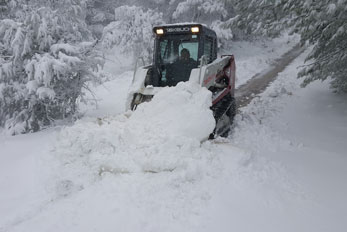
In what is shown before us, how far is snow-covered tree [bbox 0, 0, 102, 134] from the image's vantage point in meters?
7.71

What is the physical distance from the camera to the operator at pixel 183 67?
7.84 metres

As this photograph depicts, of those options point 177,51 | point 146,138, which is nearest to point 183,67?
point 177,51

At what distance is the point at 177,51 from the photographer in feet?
26.0

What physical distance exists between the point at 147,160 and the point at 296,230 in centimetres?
233

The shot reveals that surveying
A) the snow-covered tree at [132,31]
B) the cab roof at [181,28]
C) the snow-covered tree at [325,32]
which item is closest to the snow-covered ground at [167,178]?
the cab roof at [181,28]

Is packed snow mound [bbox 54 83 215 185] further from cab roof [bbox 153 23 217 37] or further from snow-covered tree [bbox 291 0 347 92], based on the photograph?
snow-covered tree [bbox 291 0 347 92]

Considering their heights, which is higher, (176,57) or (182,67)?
(176,57)

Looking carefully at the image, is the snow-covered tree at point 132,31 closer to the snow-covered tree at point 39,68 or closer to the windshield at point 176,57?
the snow-covered tree at point 39,68

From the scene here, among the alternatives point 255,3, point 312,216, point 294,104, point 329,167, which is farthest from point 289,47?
point 312,216

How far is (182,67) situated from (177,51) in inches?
16.2

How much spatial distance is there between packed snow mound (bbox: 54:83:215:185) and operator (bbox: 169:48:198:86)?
1311 mm

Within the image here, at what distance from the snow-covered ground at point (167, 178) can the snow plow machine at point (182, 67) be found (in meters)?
0.72

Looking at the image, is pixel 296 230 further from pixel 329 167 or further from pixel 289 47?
pixel 289 47

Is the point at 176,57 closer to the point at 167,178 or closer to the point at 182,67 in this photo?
the point at 182,67
